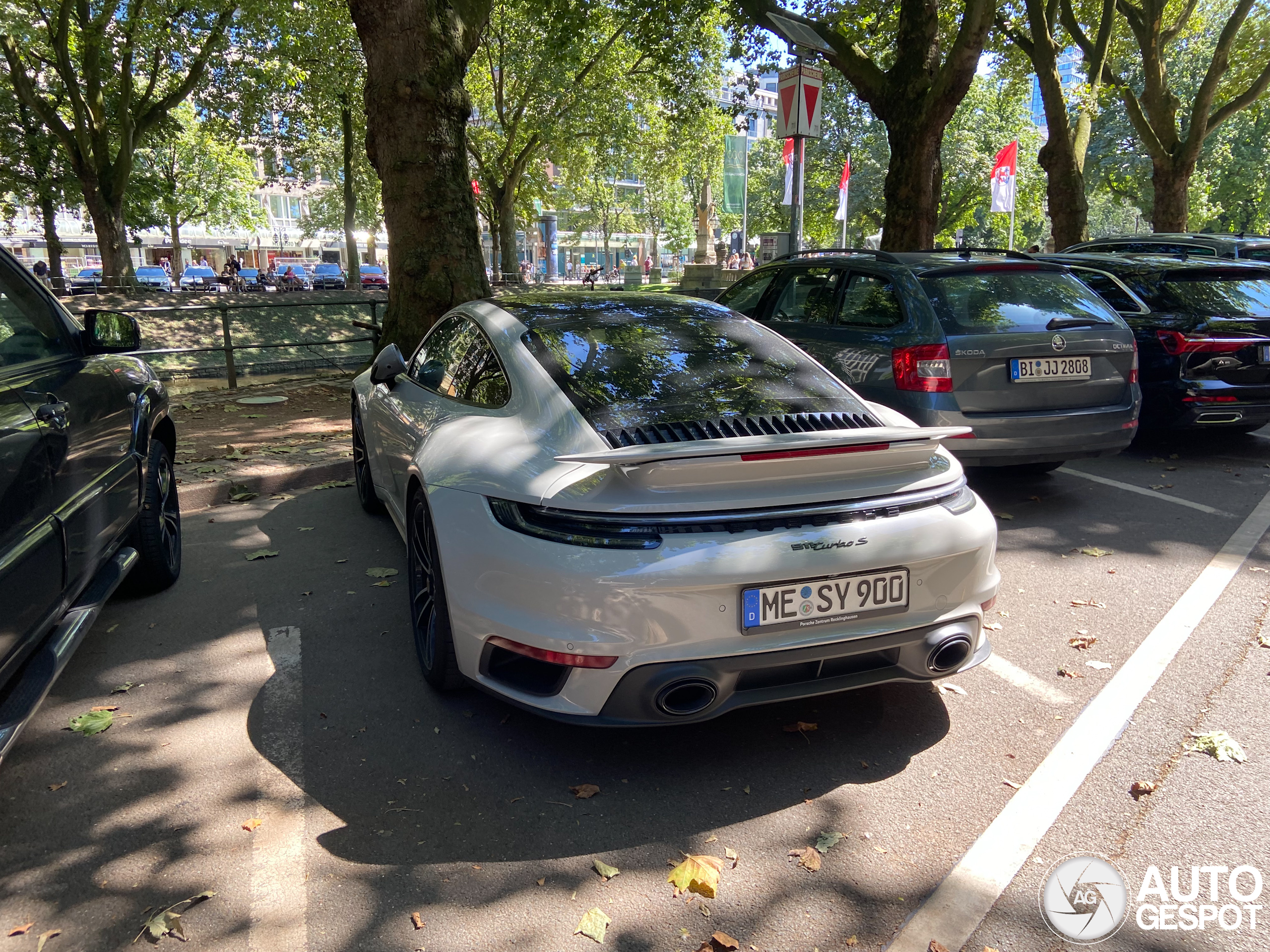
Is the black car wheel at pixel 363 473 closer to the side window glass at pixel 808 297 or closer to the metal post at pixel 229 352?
the side window glass at pixel 808 297

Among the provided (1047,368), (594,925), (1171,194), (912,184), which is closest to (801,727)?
(594,925)

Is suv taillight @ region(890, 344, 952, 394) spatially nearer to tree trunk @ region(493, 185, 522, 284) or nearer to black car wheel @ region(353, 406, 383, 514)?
black car wheel @ region(353, 406, 383, 514)

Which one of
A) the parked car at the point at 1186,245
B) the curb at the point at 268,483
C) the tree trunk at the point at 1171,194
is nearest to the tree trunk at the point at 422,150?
the curb at the point at 268,483

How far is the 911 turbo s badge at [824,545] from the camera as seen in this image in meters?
2.75

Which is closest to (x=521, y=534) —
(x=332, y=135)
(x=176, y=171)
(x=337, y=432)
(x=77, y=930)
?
(x=77, y=930)

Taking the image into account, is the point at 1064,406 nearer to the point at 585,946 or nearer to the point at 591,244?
the point at 585,946

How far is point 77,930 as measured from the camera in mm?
2311

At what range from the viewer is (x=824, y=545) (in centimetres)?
278

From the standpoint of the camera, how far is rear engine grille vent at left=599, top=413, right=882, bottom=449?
9.91 feet

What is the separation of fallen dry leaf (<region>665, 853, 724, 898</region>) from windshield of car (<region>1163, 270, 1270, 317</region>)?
22.3 ft

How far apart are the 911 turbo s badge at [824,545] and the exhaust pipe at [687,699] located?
47 centimetres

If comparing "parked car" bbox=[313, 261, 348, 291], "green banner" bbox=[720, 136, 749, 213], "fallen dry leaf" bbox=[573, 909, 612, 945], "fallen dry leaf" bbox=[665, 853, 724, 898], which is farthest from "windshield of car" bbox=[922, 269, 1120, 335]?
"parked car" bbox=[313, 261, 348, 291]

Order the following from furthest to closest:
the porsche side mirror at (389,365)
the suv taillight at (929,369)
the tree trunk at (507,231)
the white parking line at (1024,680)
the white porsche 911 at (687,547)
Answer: the tree trunk at (507,231), the suv taillight at (929,369), the porsche side mirror at (389,365), the white parking line at (1024,680), the white porsche 911 at (687,547)

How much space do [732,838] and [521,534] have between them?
3.53 feet
